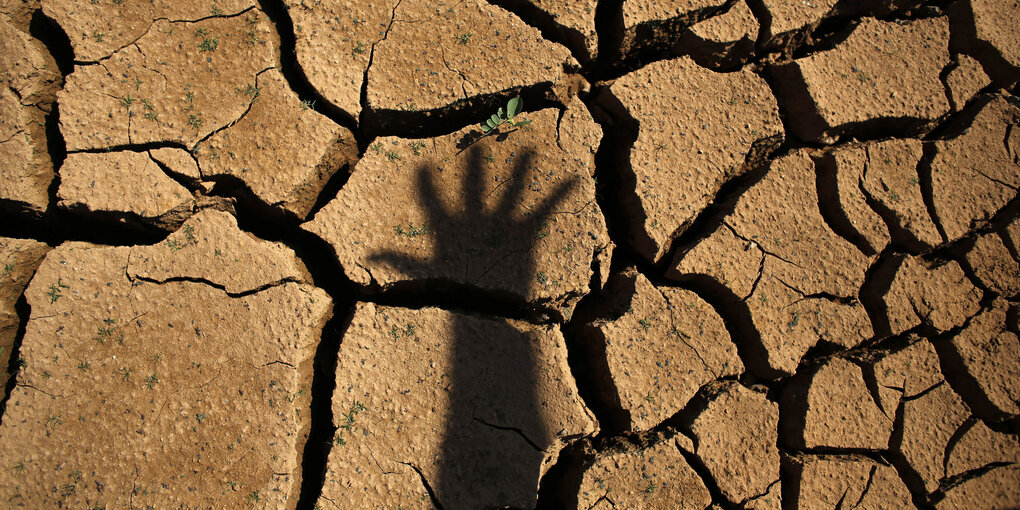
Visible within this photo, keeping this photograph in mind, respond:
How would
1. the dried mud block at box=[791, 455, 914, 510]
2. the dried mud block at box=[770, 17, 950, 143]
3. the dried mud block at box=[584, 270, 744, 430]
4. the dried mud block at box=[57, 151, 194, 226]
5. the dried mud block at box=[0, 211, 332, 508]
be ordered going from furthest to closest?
1. the dried mud block at box=[770, 17, 950, 143]
2. the dried mud block at box=[791, 455, 914, 510]
3. the dried mud block at box=[584, 270, 744, 430]
4. the dried mud block at box=[57, 151, 194, 226]
5. the dried mud block at box=[0, 211, 332, 508]

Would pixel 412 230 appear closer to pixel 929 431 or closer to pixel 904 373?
pixel 904 373

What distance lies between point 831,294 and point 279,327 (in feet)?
6.59

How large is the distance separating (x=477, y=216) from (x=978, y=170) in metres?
2.18

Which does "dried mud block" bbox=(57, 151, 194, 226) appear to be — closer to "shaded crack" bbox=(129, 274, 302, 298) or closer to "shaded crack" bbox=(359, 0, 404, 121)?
"shaded crack" bbox=(129, 274, 302, 298)

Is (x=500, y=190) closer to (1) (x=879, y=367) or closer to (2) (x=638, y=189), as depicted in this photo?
(2) (x=638, y=189)

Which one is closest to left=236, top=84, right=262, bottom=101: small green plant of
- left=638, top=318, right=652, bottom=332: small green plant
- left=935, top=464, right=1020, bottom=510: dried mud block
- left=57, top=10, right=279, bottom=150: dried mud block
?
left=57, top=10, right=279, bottom=150: dried mud block

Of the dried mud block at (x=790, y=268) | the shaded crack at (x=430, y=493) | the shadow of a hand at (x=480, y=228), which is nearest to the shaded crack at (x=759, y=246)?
the dried mud block at (x=790, y=268)

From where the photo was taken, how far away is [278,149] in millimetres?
1939

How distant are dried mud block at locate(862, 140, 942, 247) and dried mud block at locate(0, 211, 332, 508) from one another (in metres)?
2.21

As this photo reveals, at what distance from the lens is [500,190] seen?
2.00 metres

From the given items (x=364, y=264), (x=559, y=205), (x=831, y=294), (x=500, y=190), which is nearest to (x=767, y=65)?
(x=831, y=294)

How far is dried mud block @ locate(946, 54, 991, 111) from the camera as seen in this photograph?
8.21 ft

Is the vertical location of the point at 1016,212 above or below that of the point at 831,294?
above

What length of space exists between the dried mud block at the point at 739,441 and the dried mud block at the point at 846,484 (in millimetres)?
106
